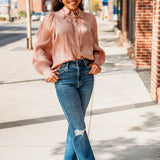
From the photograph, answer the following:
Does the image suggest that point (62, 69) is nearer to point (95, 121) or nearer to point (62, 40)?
point (62, 40)

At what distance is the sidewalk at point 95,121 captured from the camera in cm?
442

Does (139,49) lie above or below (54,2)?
below

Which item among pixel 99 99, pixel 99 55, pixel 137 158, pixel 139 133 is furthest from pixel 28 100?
pixel 99 55

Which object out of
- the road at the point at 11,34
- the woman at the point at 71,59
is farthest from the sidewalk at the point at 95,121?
the road at the point at 11,34

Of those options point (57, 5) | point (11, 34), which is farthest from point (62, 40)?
point (11, 34)

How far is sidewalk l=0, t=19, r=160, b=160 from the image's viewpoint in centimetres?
442

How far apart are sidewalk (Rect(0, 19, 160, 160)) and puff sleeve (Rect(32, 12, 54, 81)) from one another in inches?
57.1

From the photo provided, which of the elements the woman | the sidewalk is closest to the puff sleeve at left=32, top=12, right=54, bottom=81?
the woman

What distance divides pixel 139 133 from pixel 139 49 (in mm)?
5871

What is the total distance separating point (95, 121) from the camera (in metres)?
5.62

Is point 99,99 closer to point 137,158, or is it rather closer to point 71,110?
point 137,158

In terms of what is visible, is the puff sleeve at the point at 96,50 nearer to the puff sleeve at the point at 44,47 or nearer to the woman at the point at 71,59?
the woman at the point at 71,59

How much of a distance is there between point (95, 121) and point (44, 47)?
262 centimetres

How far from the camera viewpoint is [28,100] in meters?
7.09
